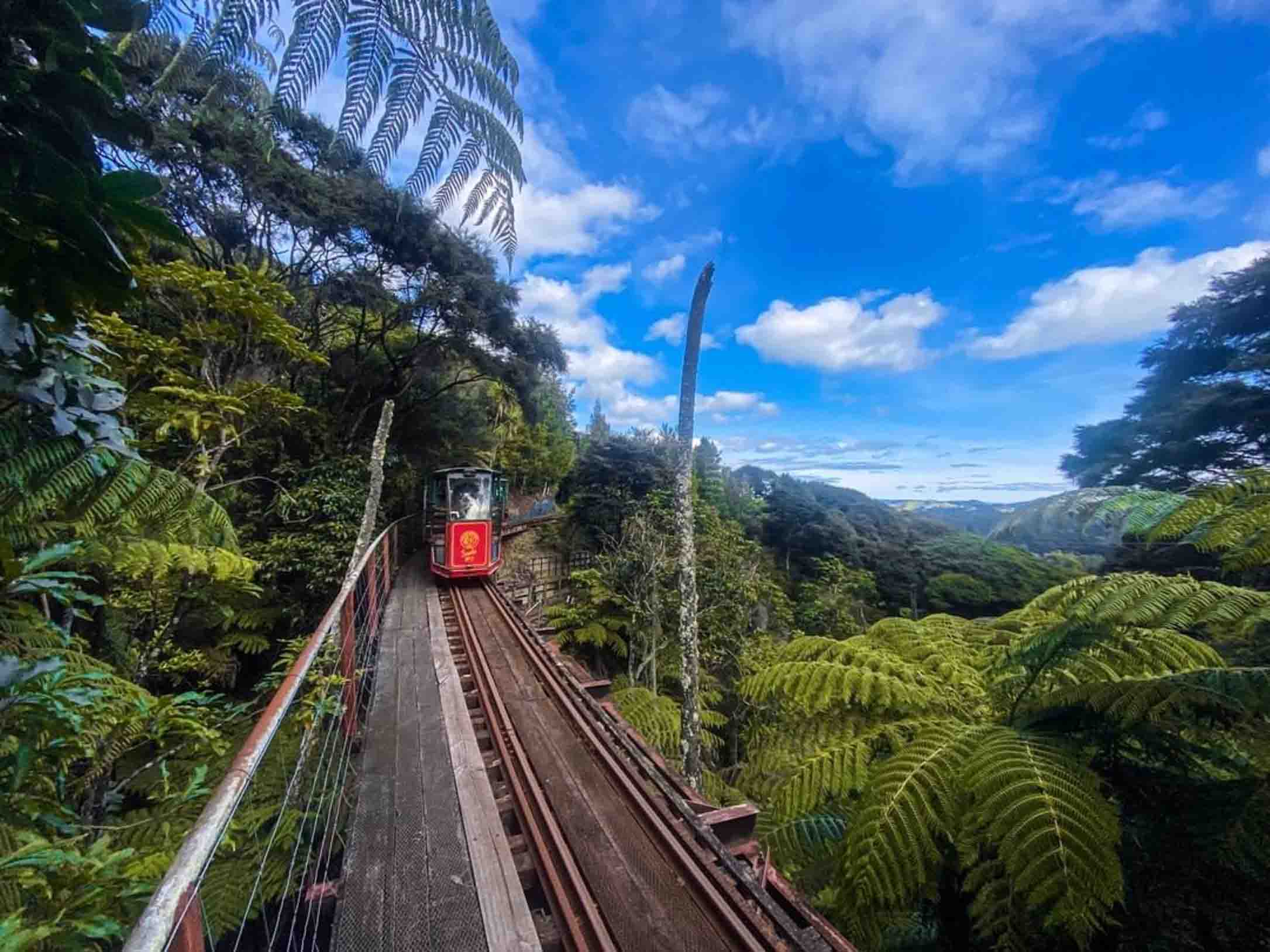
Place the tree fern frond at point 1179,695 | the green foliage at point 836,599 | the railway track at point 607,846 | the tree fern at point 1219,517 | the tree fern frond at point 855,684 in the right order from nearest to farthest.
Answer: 1. the railway track at point 607,846
2. the tree fern frond at point 1179,695
3. the tree fern at point 1219,517
4. the tree fern frond at point 855,684
5. the green foliage at point 836,599

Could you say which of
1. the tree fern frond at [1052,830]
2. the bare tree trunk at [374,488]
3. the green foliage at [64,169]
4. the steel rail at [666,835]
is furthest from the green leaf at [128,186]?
the bare tree trunk at [374,488]

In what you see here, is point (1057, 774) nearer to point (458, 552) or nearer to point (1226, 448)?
point (458, 552)

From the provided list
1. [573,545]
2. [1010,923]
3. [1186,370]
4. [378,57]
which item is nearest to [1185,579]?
[1010,923]

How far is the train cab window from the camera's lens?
7.43 m

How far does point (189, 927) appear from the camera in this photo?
0.74 m

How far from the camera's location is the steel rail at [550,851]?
1.50 m

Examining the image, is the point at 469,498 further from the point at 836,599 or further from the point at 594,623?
the point at 836,599

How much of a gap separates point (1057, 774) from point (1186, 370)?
14550mm

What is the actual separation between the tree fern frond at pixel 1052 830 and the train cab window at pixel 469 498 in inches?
271

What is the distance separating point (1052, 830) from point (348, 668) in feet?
10.8

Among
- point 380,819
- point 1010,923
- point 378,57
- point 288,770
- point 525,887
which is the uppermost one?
point 378,57

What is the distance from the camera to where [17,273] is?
85cm

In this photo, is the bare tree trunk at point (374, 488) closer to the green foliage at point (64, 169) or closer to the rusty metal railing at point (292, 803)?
the rusty metal railing at point (292, 803)

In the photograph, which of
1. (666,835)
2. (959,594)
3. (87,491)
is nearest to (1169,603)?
(666,835)
